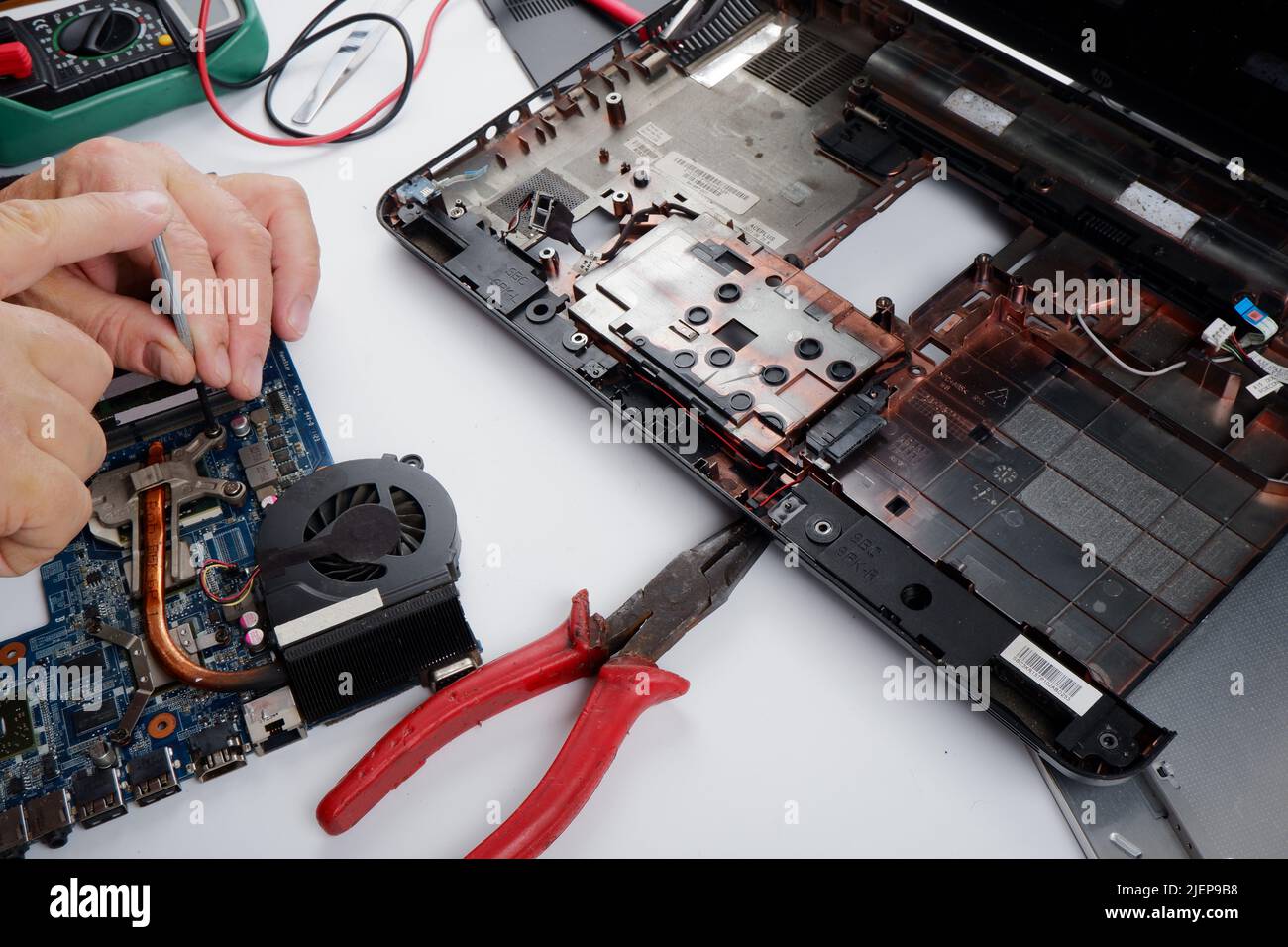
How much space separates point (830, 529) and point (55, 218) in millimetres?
2036

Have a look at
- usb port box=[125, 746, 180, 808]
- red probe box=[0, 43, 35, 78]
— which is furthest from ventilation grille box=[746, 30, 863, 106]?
usb port box=[125, 746, 180, 808]

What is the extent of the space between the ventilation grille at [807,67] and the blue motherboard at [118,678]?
191 centimetres

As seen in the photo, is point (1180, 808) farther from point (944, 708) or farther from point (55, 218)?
point (55, 218)

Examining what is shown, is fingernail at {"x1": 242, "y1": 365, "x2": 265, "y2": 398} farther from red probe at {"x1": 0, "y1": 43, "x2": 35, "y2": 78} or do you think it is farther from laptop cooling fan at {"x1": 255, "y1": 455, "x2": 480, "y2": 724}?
red probe at {"x1": 0, "y1": 43, "x2": 35, "y2": 78}

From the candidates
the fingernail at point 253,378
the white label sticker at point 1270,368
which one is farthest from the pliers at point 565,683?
the white label sticker at point 1270,368

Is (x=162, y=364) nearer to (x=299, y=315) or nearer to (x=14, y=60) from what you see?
(x=299, y=315)

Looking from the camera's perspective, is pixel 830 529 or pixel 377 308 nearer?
pixel 830 529

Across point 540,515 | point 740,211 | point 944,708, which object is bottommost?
point 540,515

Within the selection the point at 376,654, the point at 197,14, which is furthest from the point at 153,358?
the point at 197,14

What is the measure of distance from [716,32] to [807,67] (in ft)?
1.15

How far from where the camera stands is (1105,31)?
3.15 m

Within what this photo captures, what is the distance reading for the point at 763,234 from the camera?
368 cm

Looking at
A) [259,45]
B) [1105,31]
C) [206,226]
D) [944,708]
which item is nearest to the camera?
[944,708]

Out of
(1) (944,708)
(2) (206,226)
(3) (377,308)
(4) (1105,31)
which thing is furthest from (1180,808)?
(2) (206,226)
